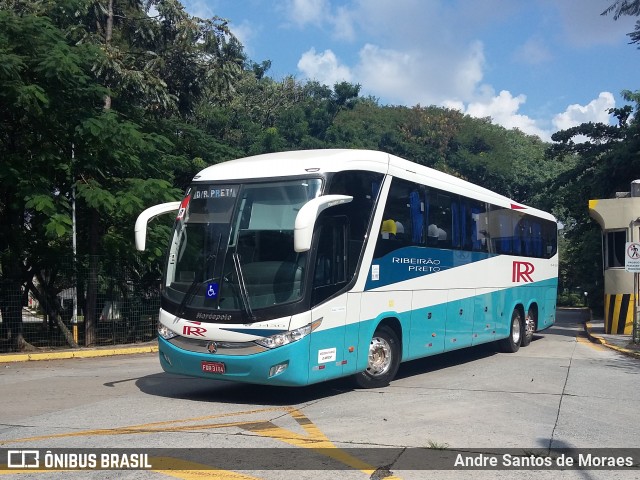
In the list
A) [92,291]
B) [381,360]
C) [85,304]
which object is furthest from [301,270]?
[85,304]

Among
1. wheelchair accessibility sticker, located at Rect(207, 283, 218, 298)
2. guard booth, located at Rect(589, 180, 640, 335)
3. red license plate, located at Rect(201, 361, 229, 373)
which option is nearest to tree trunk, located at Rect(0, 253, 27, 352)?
red license plate, located at Rect(201, 361, 229, 373)

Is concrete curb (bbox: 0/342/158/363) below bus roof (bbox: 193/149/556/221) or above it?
below

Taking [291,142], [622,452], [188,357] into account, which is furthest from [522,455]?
[291,142]

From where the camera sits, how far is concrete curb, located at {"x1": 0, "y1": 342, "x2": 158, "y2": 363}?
15664 mm

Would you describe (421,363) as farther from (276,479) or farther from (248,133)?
(248,133)

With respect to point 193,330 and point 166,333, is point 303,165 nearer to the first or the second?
point 193,330

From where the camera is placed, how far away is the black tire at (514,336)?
17.0m

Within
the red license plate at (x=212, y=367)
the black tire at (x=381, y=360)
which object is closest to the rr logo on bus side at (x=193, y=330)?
the red license plate at (x=212, y=367)

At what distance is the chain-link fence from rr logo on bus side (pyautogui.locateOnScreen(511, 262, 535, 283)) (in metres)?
9.36

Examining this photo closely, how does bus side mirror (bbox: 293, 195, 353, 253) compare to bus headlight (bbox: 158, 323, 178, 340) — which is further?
bus headlight (bbox: 158, 323, 178, 340)

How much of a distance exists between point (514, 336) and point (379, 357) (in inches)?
281

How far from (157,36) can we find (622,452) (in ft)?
66.3

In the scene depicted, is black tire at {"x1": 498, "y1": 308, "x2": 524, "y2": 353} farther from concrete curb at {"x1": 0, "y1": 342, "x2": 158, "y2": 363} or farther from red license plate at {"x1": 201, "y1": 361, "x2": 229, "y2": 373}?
red license plate at {"x1": 201, "y1": 361, "x2": 229, "y2": 373}

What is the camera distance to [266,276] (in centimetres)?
Result: 948
